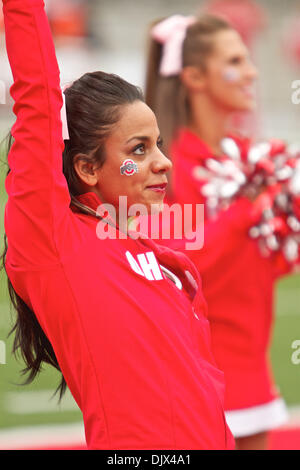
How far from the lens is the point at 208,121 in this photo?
367cm

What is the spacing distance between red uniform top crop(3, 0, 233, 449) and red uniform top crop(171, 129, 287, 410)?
1731mm

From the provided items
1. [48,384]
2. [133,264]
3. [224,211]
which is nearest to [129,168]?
[133,264]

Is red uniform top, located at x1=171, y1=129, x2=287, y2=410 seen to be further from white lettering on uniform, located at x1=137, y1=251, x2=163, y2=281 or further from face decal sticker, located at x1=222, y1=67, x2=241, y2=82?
white lettering on uniform, located at x1=137, y1=251, x2=163, y2=281

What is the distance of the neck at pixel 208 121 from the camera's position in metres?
3.64

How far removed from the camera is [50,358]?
68.0 inches

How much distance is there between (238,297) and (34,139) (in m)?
1.97

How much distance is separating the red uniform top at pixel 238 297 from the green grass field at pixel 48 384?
30.5 inches

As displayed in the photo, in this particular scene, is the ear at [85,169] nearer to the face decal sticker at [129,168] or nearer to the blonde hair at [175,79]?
the face decal sticker at [129,168]

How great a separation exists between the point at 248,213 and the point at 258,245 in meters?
0.13

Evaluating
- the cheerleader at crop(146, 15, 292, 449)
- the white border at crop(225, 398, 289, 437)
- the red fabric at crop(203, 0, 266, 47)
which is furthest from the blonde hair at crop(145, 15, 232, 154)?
the red fabric at crop(203, 0, 266, 47)

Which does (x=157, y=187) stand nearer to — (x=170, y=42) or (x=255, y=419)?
(x=255, y=419)

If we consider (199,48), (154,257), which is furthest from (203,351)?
(199,48)

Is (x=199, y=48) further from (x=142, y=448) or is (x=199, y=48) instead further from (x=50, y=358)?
(x=142, y=448)

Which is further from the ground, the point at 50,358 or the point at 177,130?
the point at 177,130
